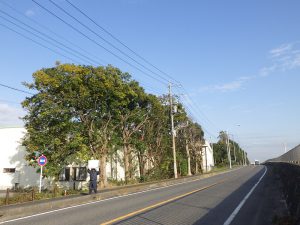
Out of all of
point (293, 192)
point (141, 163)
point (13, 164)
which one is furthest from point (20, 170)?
point (293, 192)

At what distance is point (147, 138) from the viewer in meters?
43.2

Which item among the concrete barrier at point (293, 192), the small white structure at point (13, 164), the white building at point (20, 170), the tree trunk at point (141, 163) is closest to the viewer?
the concrete barrier at point (293, 192)

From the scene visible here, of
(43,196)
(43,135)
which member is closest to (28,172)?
(43,135)

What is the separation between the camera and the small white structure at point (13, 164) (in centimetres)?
3506

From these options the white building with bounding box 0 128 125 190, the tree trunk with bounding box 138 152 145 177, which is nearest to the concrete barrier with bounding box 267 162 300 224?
the white building with bounding box 0 128 125 190

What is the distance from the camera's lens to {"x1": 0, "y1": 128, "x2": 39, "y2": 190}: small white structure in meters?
35.1

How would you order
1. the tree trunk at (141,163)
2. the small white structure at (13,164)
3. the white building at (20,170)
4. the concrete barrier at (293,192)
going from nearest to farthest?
the concrete barrier at (293,192) < the white building at (20,170) < the small white structure at (13,164) < the tree trunk at (141,163)

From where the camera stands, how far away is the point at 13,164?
36.9m

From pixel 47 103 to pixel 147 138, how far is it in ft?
59.9

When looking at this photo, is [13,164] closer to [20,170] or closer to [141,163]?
[20,170]

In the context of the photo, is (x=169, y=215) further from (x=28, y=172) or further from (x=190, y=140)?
(x=190, y=140)

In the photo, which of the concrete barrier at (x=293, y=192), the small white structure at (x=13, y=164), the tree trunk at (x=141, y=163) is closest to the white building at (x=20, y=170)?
the small white structure at (x=13, y=164)

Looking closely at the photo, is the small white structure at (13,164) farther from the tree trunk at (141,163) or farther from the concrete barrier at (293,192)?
the concrete barrier at (293,192)

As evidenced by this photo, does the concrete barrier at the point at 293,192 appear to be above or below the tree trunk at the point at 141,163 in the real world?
below
